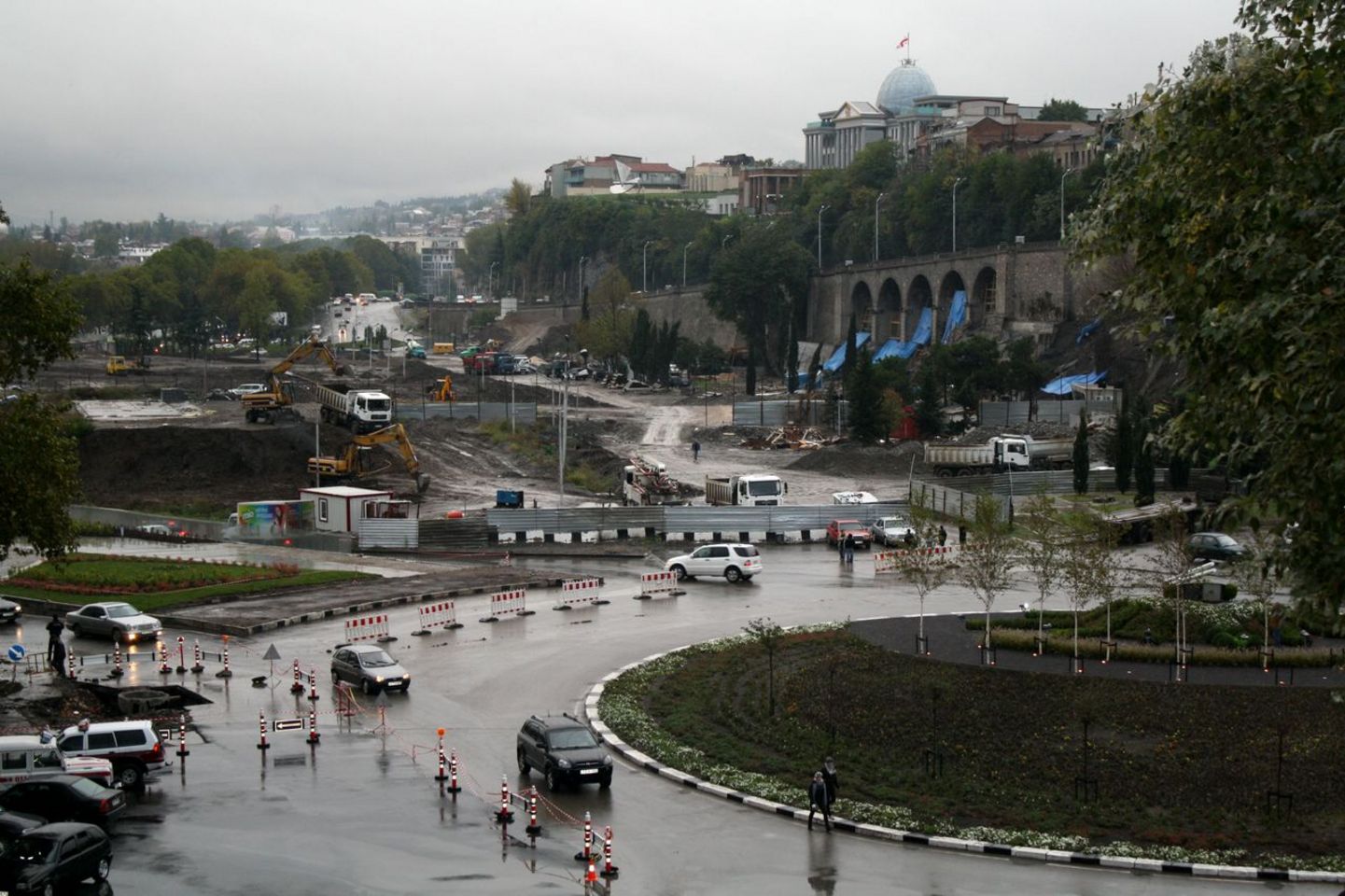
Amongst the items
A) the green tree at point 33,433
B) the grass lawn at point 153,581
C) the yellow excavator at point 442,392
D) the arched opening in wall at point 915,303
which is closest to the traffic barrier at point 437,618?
the grass lawn at point 153,581

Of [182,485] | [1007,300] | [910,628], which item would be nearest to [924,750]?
[910,628]

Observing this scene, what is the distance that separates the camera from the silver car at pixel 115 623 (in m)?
38.9

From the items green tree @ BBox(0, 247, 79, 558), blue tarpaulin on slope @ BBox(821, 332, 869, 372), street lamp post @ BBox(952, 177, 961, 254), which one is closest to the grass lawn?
green tree @ BBox(0, 247, 79, 558)

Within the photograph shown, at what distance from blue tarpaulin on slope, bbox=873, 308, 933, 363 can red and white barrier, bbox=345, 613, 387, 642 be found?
271 feet

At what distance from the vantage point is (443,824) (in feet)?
78.7

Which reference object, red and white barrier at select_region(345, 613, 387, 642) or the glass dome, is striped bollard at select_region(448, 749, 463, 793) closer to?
red and white barrier at select_region(345, 613, 387, 642)

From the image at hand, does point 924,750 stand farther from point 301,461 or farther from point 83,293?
point 83,293

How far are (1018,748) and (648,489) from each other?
40.1 m

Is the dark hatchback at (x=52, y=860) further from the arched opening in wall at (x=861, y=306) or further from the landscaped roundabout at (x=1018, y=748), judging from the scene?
the arched opening in wall at (x=861, y=306)

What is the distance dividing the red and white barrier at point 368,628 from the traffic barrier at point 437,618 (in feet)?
3.09

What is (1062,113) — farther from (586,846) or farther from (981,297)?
(586,846)

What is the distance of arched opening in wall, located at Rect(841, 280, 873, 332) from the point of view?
440 ft

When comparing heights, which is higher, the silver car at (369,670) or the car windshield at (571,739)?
the car windshield at (571,739)

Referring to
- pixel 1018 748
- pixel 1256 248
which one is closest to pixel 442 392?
pixel 1018 748
